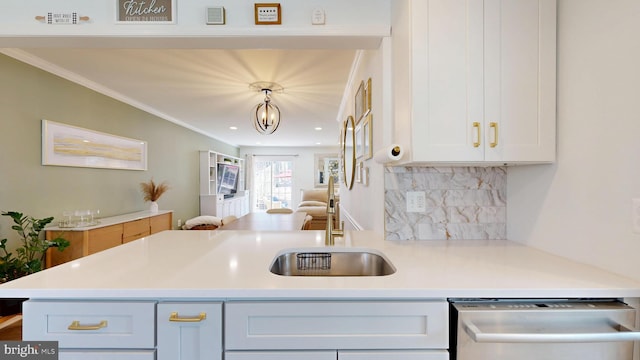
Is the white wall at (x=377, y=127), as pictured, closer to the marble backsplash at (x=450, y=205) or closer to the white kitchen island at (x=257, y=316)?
the marble backsplash at (x=450, y=205)

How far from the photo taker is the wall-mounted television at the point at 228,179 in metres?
7.00

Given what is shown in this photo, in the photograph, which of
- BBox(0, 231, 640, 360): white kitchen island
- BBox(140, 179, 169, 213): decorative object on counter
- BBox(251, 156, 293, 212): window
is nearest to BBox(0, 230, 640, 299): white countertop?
BBox(0, 231, 640, 360): white kitchen island

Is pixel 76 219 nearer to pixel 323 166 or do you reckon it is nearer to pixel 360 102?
pixel 360 102

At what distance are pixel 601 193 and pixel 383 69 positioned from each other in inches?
44.1

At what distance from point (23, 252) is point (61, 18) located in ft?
6.96

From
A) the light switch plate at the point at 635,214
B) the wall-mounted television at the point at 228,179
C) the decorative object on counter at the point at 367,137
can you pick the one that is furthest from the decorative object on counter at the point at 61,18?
the wall-mounted television at the point at 228,179

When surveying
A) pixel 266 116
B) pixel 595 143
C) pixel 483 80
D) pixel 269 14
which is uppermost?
pixel 269 14

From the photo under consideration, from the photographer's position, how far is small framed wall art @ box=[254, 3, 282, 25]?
1541 millimetres

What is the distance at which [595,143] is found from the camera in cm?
109

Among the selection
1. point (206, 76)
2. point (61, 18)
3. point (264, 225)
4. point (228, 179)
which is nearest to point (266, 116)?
point (206, 76)

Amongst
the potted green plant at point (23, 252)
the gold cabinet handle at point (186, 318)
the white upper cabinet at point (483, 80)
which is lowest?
the potted green plant at point (23, 252)

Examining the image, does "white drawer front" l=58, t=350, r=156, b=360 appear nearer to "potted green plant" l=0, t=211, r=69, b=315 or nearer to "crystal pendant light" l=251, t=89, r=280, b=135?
"potted green plant" l=0, t=211, r=69, b=315

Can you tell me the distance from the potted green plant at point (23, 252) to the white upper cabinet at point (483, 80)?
3099 mm

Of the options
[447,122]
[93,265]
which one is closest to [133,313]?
[93,265]
